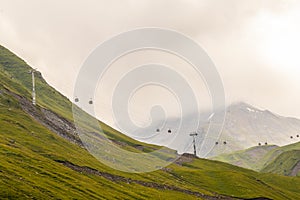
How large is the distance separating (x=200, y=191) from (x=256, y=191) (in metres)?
27.4

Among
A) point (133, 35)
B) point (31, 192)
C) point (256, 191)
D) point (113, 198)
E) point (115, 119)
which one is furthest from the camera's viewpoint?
point (256, 191)

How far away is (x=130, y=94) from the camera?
239ft

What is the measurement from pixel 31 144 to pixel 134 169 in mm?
43852

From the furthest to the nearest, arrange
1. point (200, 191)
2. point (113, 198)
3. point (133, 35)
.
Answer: point (200, 191), point (113, 198), point (133, 35)

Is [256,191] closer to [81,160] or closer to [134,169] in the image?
[134,169]

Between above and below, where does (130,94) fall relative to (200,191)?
above

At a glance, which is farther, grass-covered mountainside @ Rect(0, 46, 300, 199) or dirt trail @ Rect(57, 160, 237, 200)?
dirt trail @ Rect(57, 160, 237, 200)

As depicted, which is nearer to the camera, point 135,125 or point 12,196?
point 12,196

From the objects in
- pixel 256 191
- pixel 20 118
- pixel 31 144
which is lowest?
pixel 256 191

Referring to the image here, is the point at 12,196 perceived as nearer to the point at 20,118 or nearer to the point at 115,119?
the point at 115,119

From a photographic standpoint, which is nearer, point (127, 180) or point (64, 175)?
point (64, 175)

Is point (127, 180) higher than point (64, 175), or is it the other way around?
point (64, 175)

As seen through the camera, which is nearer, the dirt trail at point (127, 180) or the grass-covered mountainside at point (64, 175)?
the grass-covered mountainside at point (64, 175)

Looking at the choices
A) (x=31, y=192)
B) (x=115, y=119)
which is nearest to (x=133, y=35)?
(x=115, y=119)
